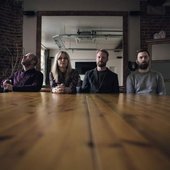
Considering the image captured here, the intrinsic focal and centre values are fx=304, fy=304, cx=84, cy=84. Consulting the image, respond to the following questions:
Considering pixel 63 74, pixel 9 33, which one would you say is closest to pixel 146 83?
pixel 63 74

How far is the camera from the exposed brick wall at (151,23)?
5.72m

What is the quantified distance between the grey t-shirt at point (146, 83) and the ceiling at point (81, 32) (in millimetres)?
2985

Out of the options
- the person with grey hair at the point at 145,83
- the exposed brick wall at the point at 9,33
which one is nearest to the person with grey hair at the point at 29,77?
the person with grey hair at the point at 145,83

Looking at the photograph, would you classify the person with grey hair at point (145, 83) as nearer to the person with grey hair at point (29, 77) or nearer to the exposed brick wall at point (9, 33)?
the person with grey hair at point (29, 77)

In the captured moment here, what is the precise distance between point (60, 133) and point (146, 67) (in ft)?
10.1

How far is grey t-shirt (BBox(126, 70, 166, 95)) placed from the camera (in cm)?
305

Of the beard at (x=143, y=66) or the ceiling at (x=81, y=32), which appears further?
the ceiling at (x=81, y=32)

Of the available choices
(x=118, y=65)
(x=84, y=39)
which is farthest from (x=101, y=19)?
(x=84, y=39)

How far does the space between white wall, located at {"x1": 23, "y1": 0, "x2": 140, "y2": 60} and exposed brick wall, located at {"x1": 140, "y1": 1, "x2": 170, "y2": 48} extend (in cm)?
10

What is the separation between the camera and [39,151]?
0.23 meters

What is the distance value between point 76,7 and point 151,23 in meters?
1.45

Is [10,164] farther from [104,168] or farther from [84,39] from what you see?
[84,39]

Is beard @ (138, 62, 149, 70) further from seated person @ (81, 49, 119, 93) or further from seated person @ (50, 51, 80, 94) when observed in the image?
seated person @ (50, 51, 80, 94)

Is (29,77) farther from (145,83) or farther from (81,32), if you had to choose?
(81,32)
